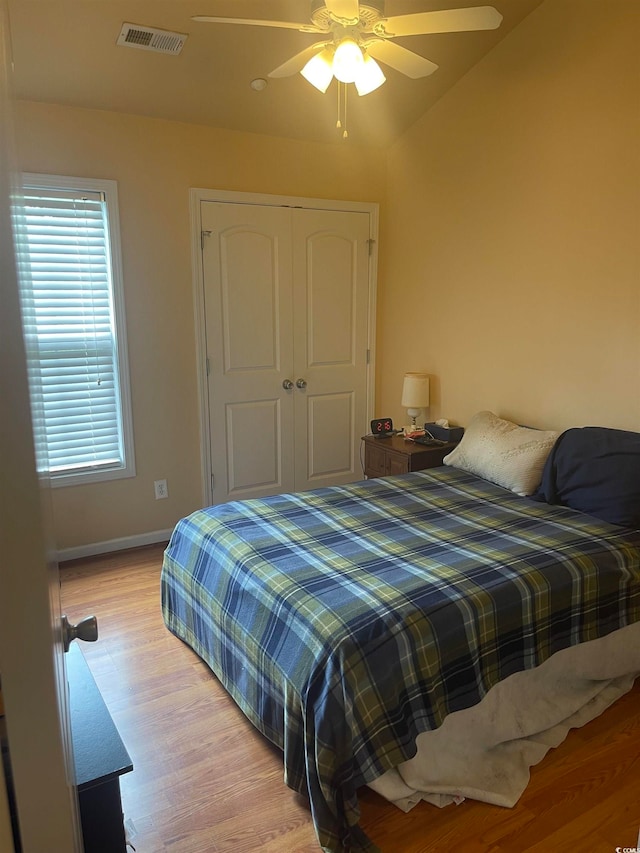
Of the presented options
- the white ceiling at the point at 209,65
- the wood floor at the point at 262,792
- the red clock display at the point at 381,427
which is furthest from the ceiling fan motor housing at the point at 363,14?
the wood floor at the point at 262,792

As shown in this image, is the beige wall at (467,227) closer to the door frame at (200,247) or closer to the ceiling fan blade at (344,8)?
the door frame at (200,247)

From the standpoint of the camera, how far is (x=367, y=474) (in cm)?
402

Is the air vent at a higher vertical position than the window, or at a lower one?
higher

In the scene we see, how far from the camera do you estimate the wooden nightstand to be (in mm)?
3566

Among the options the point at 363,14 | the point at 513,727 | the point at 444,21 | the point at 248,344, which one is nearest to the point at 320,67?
the point at 363,14

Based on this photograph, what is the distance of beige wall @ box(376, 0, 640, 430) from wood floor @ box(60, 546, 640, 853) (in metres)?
1.62

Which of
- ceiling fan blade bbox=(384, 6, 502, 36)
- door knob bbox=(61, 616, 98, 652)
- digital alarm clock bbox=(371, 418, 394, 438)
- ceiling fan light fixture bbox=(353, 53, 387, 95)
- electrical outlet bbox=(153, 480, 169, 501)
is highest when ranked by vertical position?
ceiling fan blade bbox=(384, 6, 502, 36)

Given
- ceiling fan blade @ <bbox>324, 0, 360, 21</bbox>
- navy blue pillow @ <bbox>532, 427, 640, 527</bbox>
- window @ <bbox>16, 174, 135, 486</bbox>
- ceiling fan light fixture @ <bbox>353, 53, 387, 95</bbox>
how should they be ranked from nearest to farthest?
1. ceiling fan blade @ <bbox>324, 0, 360, 21</bbox>
2. ceiling fan light fixture @ <bbox>353, 53, 387, 95</bbox>
3. navy blue pillow @ <bbox>532, 427, 640, 527</bbox>
4. window @ <bbox>16, 174, 135, 486</bbox>

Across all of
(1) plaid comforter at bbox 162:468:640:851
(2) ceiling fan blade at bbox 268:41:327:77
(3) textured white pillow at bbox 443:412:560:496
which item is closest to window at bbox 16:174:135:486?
(1) plaid comforter at bbox 162:468:640:851

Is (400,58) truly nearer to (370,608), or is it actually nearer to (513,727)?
(370,608)

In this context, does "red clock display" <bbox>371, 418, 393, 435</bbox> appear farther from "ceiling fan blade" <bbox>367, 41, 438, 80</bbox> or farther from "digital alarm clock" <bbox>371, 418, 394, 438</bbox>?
"ceiling fan blade" <bbox>367, 41, 438, 80</bbox>

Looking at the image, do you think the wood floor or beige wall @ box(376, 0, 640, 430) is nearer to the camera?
the wood floor

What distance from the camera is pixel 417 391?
3.96m

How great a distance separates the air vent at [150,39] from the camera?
2.69 m
